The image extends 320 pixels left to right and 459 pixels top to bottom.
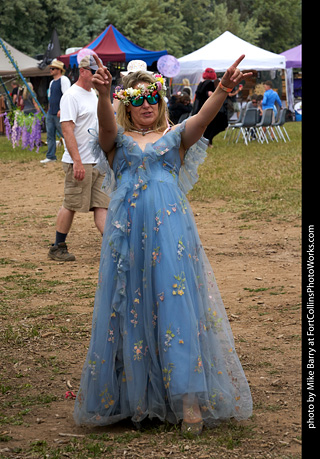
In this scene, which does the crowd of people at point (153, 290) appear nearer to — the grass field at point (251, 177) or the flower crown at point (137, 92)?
the flower crown at point (137, 92)

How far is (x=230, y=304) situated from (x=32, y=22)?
38290 millimetres

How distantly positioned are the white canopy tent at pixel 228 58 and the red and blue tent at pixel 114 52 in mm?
3094

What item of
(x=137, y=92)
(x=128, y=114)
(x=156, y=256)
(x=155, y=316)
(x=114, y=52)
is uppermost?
(x=114, y=52)

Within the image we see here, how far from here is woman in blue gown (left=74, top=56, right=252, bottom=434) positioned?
3.68 metres

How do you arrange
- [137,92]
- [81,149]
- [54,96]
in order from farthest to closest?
1. [54,96]
2. [81,149]
3. [137,92]

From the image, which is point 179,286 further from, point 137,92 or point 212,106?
point 137,92

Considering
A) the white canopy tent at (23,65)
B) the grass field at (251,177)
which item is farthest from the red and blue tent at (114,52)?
the white canopy tent at (23,65)

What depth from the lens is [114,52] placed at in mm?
21672

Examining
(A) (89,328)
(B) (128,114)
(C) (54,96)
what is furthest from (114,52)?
(B) (128,114)

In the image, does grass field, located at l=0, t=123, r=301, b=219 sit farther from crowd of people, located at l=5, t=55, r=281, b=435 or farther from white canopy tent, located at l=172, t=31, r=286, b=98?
crowd of people, located at l=5, t=55, r=281, b=435

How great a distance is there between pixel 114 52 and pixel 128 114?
59.8ft

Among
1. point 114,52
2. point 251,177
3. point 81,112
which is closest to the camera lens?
point 81,112

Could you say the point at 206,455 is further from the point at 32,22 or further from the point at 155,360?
the point at 32,22

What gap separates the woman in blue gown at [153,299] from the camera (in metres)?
3.68
